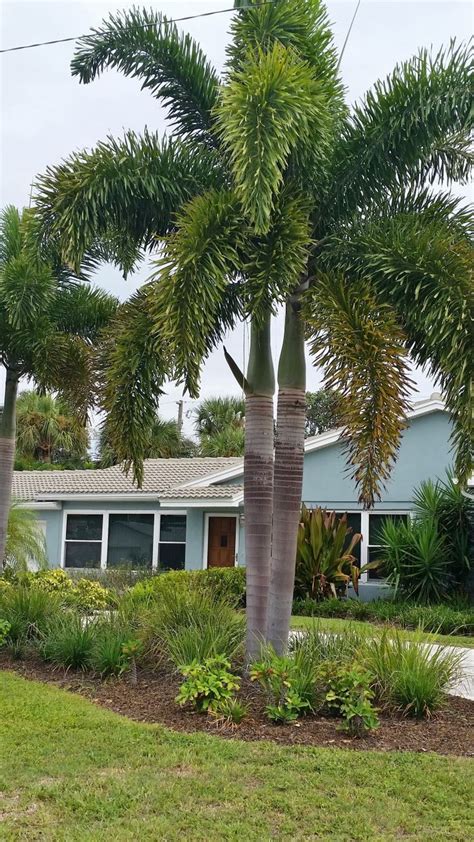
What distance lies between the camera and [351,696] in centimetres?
692

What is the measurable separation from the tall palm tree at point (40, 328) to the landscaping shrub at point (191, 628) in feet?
12.2

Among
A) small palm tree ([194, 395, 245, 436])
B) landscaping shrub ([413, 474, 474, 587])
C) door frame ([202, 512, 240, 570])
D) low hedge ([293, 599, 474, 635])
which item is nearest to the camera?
low hedge ([293, 599, 474, 635])

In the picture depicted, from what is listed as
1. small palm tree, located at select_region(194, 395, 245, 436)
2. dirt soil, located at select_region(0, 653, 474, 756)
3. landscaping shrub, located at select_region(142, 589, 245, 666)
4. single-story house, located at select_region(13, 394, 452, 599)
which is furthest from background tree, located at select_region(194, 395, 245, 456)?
dirt soil, located at select_region(0, 653, 474, 756)

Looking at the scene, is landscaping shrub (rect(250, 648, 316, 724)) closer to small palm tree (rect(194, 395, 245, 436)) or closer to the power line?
the power line

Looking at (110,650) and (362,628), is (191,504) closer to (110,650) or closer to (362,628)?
(110,650)

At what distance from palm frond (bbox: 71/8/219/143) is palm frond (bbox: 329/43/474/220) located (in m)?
1.79

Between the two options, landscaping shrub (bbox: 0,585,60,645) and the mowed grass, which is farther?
landscaping shrub (bbox: 0,585,60,645)

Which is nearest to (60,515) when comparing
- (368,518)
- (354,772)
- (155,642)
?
(368,518)

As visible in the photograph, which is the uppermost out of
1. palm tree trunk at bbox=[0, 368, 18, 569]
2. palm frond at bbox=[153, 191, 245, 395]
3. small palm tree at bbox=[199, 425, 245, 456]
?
small palm tree at bbox=[199, 425, 245, 456]

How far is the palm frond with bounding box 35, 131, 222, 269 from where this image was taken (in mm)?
8570

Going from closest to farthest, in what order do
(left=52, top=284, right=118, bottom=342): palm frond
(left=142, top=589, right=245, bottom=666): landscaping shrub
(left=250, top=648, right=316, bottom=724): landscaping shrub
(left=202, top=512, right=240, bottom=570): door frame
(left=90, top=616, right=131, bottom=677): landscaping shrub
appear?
(left=250, top=648, right=316, bottom=724): landscaping shrub < (left=142, top=589, right=245, bottom=666): landscaping shrub < (left=90, top=616, right=131, bottom=677): landscaping shrub < (left=52, top=284, right=118, bottom=342): palm frond < (left=202, top=512, right=240, bottom=570): door frame

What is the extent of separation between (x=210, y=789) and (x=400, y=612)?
10752 millimetres

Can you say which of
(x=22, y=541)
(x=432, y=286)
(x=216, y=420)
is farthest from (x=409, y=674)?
(x=216, y=420)

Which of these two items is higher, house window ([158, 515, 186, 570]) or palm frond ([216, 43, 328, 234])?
palm frond ([216, 43, 328, 234])
